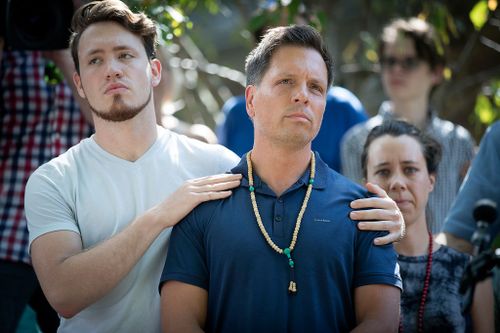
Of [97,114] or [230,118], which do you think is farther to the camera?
[230,118]

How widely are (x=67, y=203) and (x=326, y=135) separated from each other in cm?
199

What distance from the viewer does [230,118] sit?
16.8ft

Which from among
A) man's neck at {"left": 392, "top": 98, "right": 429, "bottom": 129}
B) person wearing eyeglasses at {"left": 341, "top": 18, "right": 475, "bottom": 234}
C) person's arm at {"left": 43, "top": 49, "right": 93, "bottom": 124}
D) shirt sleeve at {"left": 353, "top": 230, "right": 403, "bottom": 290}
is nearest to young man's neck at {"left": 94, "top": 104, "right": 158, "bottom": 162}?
person's arm at {"left": 43, "top": 49, "right": 93, "bottom": 124}

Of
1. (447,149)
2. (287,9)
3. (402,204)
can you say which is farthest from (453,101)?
(402,204)

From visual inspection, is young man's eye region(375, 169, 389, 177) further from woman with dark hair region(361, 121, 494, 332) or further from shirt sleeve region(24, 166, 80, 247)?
Result: shirt sleeve region(24, 166, 80, 247)

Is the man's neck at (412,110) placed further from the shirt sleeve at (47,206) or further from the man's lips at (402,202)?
the shirt sleeve at (47,206)

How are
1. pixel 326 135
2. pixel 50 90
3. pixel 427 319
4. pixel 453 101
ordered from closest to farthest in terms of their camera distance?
pixel 427 319, pixel 50 90, pixel 326 135, pixel 453 101

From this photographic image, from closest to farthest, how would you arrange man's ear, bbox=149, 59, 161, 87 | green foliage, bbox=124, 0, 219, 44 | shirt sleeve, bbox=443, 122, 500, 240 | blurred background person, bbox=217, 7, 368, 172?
man's ear, bbox=149, 59, 161, 87
shirt sleeve, bbox=443, 122, 500, 240
green foliage, bbox=124, 0, 219, 44
blurred background person, bbox=217, 7, 368, 172

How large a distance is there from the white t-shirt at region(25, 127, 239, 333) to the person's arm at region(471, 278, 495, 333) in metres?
1.33

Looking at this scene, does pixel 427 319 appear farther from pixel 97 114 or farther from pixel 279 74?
pixel 97 114

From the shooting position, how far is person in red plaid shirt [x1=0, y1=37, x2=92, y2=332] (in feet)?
13.7

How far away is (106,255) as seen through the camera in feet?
10.4

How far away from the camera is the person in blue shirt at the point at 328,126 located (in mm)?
4910

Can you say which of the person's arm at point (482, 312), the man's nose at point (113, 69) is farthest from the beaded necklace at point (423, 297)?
the man's nose at point (113, 69)
